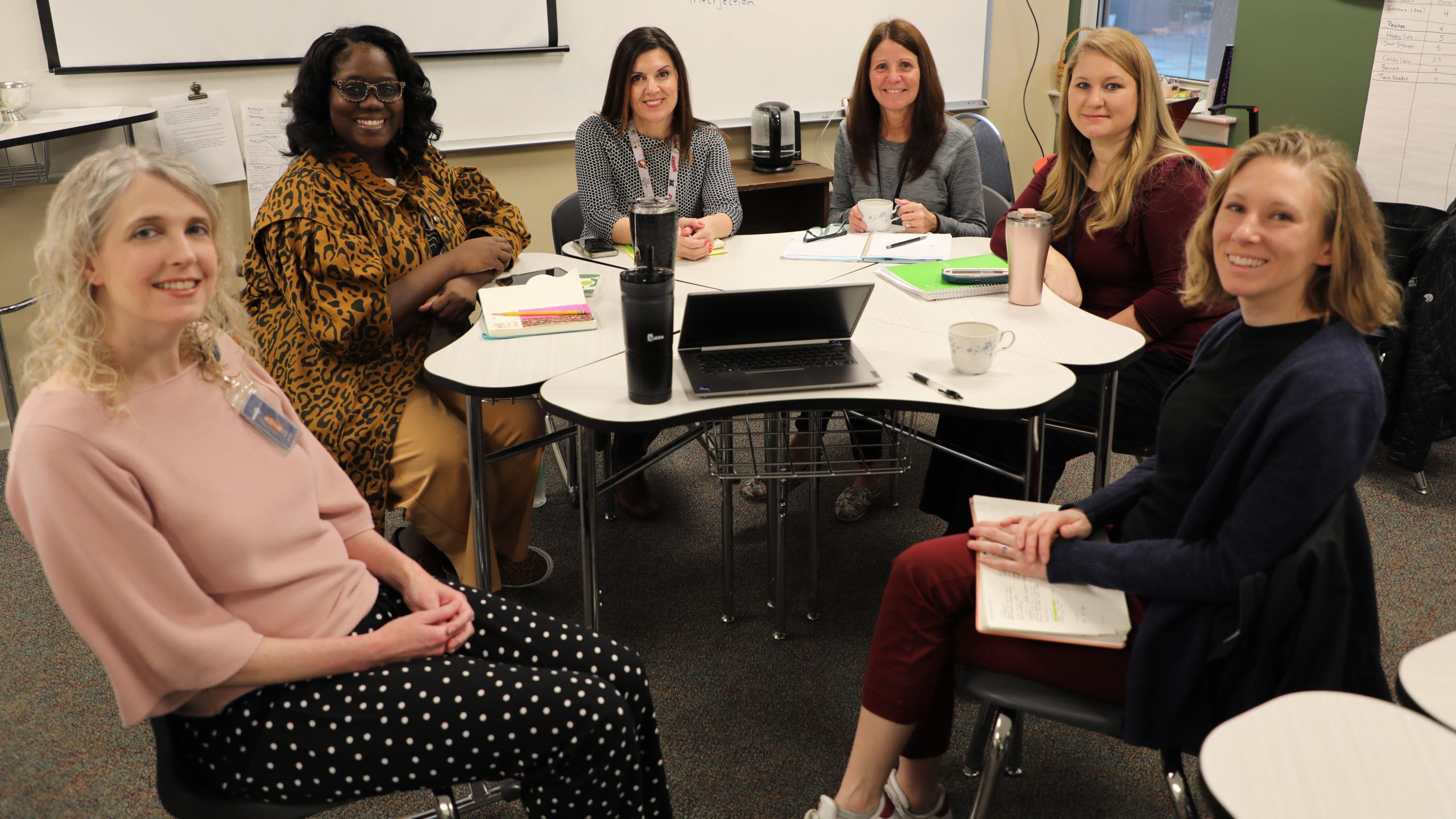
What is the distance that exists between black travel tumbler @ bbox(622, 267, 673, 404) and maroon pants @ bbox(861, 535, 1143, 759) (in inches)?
18.7

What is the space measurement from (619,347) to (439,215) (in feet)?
2.31

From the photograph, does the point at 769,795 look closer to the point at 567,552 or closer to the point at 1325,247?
the point at 567,552

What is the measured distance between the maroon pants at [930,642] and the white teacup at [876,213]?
1.32 metres

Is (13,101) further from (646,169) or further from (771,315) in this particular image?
(771,315)

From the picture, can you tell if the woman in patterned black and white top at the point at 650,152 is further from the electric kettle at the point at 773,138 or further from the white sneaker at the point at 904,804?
the white sneaker at the point at 904,804

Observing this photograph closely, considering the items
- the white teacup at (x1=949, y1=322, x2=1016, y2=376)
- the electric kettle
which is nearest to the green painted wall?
the electric kettle

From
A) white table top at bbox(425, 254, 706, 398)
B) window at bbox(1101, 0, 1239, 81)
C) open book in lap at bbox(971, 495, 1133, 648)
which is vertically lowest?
open book in lap at bbox(971, 495, 1133, 648)

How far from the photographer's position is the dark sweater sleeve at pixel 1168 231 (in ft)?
7.11

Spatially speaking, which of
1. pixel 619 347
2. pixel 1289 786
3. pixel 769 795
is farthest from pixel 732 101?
pixel 1289 786

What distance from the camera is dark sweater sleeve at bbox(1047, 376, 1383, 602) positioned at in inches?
46.2

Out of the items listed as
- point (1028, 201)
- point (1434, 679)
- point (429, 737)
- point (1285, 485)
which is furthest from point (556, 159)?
point (1434, 679)

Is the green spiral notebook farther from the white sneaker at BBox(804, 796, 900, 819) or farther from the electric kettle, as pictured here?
the electric kettle

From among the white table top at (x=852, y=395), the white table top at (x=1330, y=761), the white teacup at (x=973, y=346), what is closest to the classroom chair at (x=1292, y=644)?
the white table top at (x=1330, y=761)

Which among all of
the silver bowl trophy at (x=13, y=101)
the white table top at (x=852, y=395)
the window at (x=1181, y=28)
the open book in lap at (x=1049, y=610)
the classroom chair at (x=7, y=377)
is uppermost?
the window at (x=1181, y=28)
